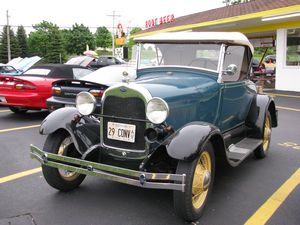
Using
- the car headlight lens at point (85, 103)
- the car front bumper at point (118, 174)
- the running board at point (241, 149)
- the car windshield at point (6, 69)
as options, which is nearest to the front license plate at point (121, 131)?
the car headlight lens at point (85, 103)

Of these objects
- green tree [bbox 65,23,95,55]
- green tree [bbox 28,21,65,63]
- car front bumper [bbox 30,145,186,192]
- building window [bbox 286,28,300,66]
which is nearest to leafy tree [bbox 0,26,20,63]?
green tree [bbox 28,21,65,63]

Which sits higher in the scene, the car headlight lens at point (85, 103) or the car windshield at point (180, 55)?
the car windshield at point (180, 55)

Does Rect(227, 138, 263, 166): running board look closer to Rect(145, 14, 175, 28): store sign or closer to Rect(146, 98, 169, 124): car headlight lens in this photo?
Rect(146, 98, 169, 124): car headlight lens

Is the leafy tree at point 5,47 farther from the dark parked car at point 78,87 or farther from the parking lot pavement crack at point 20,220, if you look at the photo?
the parking lot pavement crack at point 20,220

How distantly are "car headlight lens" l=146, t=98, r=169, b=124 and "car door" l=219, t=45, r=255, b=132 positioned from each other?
1421 mm

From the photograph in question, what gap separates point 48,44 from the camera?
62312 millimetres

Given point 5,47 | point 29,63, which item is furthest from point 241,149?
point 5,47

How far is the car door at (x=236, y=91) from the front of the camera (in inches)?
192

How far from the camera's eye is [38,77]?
369 inches

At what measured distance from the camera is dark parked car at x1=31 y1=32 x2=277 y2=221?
3.50m

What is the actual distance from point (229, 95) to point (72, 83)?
12.3 ft

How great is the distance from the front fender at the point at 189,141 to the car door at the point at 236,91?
1231 mm

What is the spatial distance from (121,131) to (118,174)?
518 mm

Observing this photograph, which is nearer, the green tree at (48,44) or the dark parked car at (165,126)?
the dark parked car at (165,126)
